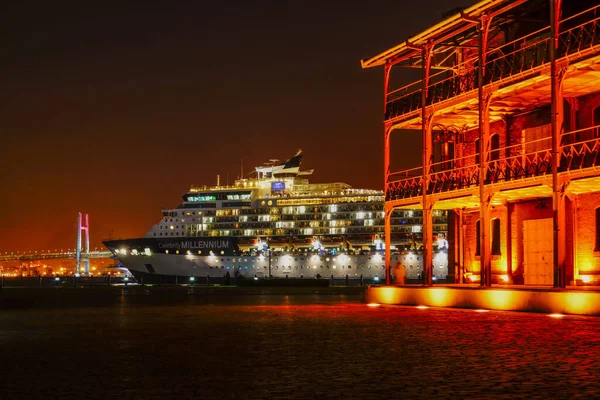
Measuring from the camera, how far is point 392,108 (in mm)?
33250

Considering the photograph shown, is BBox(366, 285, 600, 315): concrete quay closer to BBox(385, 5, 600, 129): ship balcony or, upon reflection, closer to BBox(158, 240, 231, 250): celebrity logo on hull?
BBox(385, 5, 600, 129): ship balcony

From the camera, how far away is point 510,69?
85.4ft

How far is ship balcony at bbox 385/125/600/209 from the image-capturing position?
23250 millimetres

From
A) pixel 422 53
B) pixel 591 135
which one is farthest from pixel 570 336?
pixel 422 53

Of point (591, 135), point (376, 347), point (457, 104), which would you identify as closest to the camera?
point (376, 347)

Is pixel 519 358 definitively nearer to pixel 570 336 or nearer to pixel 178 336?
pixel 570 336

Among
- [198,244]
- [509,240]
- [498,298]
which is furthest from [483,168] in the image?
[198,244]

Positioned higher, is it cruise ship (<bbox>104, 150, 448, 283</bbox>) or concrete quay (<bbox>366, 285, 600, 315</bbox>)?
cruise ship (<bbox>104, 150, 448, 283</bbox>)

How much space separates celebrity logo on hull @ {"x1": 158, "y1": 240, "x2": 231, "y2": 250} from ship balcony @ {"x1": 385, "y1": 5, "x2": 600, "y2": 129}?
76.3 meters

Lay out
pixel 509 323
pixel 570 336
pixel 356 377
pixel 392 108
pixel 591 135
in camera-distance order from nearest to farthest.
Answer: pixel 356 377, pixel 570 336, pixel 509 323, pixel 591 135, pixel 392 108

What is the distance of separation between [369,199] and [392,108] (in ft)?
257

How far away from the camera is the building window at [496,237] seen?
107 ft

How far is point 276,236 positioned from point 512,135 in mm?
80701

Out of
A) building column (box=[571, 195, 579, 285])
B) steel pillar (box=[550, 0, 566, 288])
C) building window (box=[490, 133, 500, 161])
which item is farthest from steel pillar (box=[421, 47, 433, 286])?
steel pillar (box=[550, 0, 566, 288])
